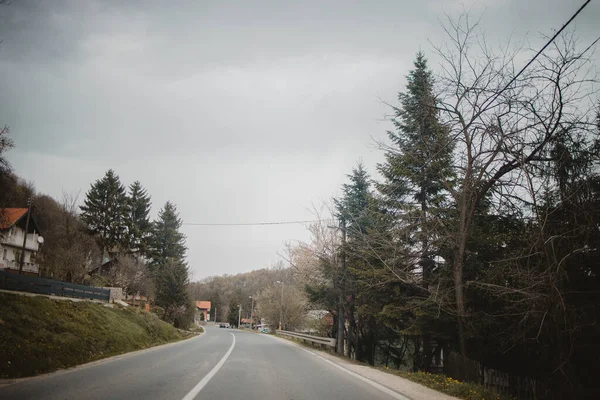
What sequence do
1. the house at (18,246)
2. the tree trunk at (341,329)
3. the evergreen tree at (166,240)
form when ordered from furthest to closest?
the evergreen tree at (166,240)
the house at (18,246)
the tree trunk at (341,329)

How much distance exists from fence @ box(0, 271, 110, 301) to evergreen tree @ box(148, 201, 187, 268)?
96.4 feet

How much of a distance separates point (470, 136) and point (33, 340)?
44.5 feet

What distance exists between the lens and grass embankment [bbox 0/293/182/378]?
802 centimetres

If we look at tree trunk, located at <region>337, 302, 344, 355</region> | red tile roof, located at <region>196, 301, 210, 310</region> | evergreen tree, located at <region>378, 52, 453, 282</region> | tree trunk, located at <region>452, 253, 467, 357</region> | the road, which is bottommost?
A: red tile roof, located at <region>196, 301, 210, 310</region>

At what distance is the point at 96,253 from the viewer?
4550cm

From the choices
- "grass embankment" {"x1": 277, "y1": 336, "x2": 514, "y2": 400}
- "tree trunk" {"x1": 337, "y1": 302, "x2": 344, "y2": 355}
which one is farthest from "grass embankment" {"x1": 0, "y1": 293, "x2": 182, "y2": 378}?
"tree trunk" {"x1": 337, "y1": 302, "x2": 344, "y2": 355}

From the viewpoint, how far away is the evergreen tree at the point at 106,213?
45.2 m

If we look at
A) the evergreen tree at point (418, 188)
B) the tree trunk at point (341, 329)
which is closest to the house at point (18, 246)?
the tree trunk at point (341, 329)

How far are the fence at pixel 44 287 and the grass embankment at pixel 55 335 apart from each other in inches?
64.8

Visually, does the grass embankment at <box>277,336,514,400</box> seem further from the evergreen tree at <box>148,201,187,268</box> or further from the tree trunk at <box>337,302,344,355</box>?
→ the evergreen tree at <box>148,201,187,268</box>

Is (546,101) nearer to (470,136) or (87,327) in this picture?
(470,136)

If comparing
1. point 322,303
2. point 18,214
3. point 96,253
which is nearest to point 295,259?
point 322,303

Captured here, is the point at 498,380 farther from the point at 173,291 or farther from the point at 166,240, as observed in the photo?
the point at 166,240

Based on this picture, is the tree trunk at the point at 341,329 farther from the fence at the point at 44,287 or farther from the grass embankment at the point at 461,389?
the fence at the point at 44,287
